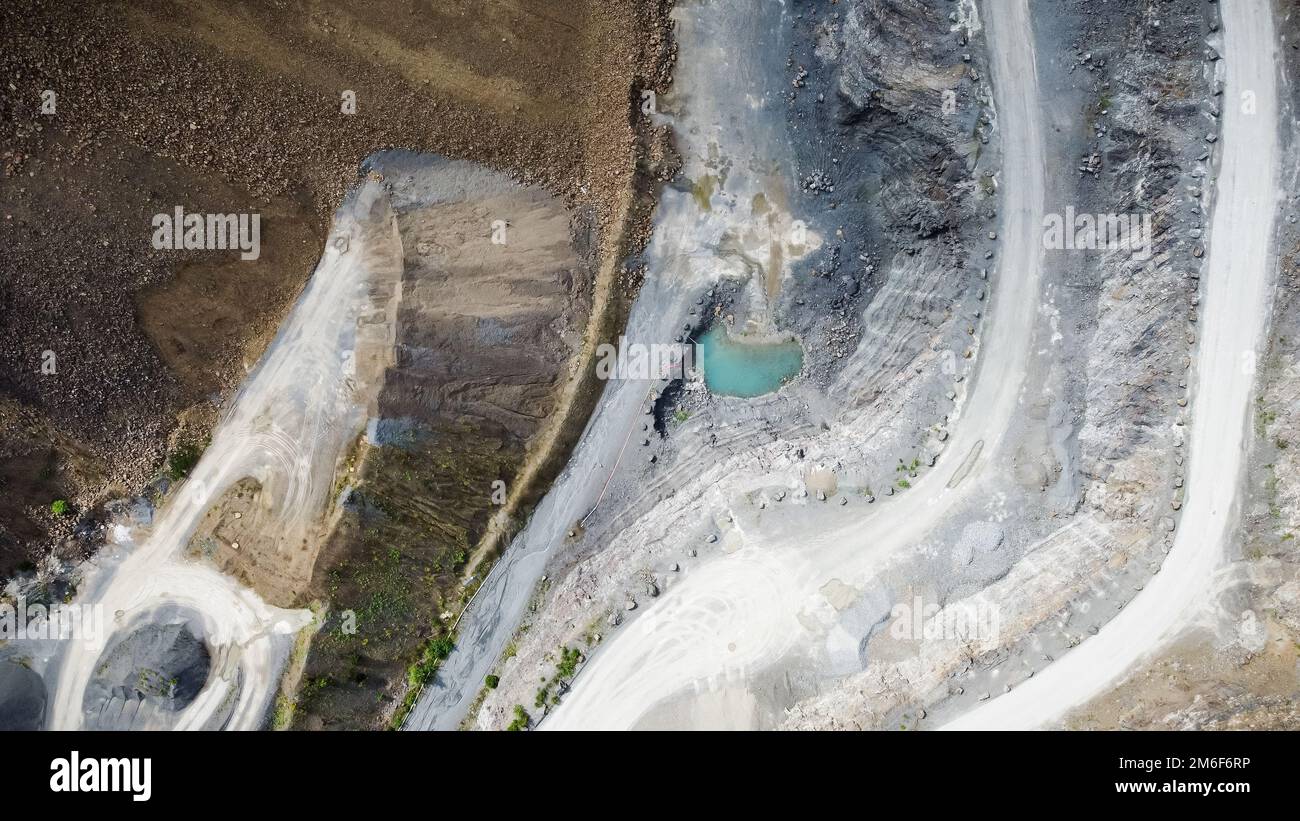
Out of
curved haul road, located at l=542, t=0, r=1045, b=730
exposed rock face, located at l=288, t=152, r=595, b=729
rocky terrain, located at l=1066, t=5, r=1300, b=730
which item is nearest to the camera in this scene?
rocky terrain, located at l=1066, t=5, r=1300, b=730

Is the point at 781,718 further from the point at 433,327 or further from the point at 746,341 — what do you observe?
the point at 433,327

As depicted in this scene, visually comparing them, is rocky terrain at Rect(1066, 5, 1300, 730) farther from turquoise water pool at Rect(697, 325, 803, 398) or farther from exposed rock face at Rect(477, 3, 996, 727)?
turquoise water pool at Rect(697, 325, 803, 398)

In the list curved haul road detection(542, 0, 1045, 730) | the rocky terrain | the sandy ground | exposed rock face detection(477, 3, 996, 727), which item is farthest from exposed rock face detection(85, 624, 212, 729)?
the rocky terrain

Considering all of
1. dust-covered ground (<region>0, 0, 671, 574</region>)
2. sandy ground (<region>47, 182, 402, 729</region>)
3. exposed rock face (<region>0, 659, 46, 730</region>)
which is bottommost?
exposed rock face (<region>0, 659, 46, 730</region>)

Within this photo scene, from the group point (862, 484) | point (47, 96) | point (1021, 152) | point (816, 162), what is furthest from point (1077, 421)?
point (47, 96)

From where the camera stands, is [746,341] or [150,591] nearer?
[150,591]

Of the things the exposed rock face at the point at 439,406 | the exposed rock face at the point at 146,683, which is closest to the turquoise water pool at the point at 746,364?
the exposed rock face at the point at 439,406
